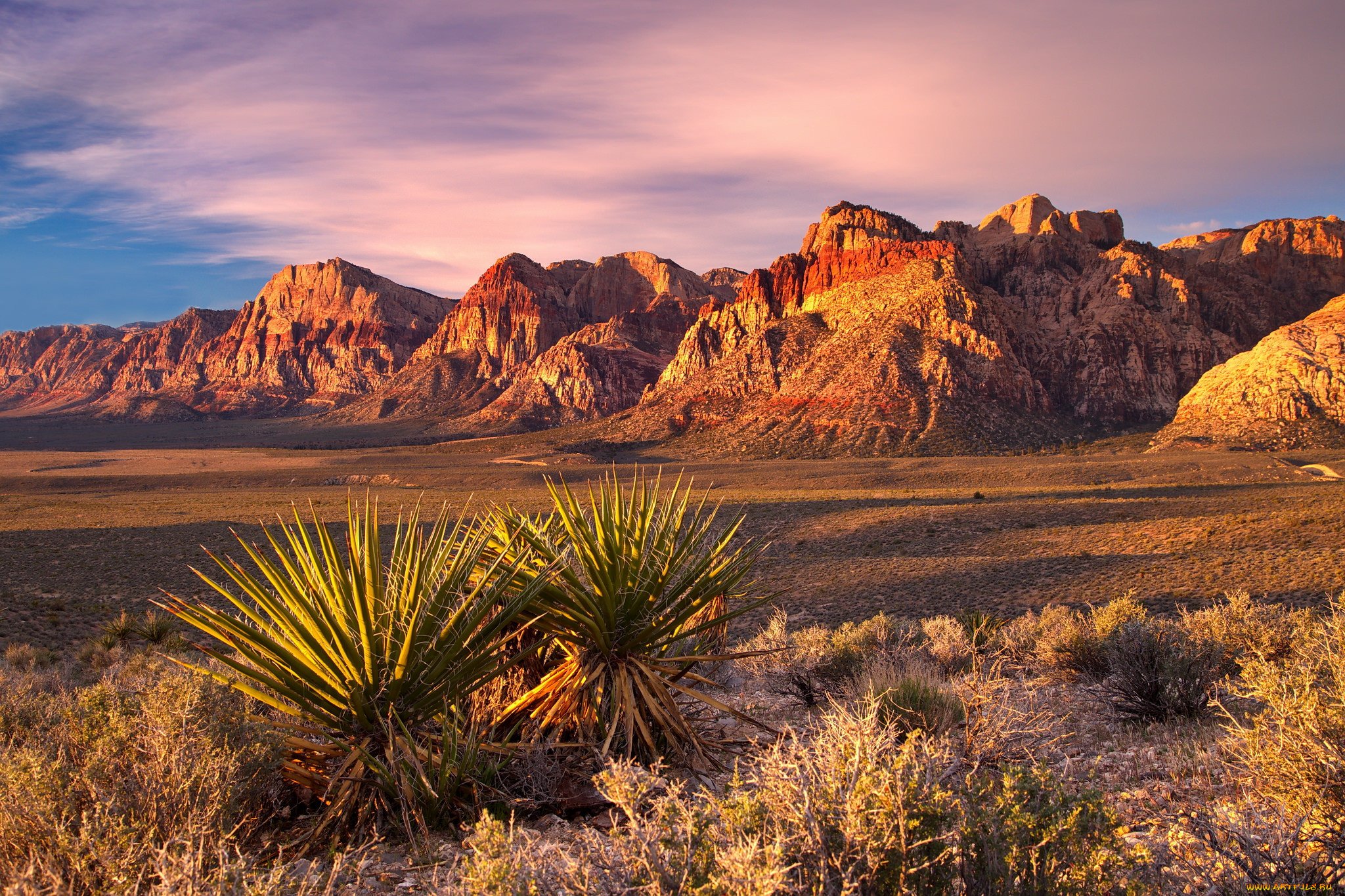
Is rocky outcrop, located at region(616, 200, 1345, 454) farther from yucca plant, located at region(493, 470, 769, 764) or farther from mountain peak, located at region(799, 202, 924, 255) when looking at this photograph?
yucca plant, located at region(493, 470, 769, 764)

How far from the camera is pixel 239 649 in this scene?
13.4 feet

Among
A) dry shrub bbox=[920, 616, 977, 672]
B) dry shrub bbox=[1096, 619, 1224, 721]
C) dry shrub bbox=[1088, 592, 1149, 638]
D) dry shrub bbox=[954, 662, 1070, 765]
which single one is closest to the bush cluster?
dry shrub bbox=[954, 662, 1070, 765]

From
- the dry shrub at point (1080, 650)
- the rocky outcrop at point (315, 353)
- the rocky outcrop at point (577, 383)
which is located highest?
the rocky outcrop at point (315, 353)

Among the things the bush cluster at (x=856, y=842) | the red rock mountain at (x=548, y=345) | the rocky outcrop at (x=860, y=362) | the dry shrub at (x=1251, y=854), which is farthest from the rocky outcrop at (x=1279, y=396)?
the red rock mountain at (x=548, y=345)

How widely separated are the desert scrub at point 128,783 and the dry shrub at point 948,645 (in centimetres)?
677

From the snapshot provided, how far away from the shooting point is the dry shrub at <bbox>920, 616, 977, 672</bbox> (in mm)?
8836

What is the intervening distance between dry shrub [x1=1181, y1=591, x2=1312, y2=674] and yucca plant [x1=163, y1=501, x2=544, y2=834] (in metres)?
7.10

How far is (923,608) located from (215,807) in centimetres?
1597

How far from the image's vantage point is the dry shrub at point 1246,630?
23.5 feet

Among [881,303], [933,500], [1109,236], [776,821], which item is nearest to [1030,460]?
[933,500]

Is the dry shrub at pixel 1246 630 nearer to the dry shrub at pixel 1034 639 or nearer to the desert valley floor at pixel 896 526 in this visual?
the dry shrub at pixel 1034 639

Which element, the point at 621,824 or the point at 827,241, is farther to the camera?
the point at 827,241

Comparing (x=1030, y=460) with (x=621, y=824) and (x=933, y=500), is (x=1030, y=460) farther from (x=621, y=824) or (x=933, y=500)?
(x=621, y=824)

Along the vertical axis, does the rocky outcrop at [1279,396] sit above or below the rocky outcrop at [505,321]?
below
